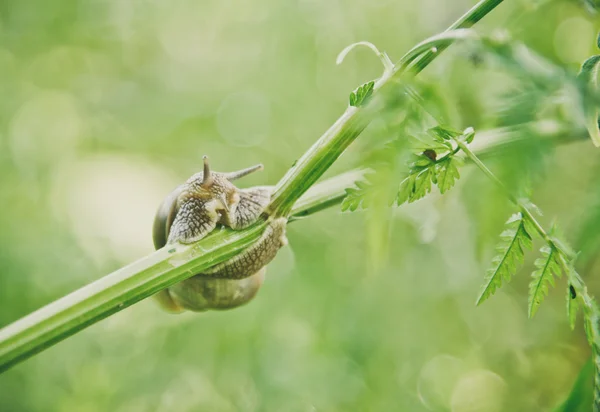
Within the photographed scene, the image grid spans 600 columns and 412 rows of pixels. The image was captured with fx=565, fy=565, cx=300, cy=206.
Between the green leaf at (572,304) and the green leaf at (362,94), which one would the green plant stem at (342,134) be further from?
the green leaf at (572,304)

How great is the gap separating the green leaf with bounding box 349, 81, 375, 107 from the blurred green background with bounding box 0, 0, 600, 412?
45.8 inches

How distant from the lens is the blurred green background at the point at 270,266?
7.38ft

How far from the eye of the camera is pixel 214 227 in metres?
0.81

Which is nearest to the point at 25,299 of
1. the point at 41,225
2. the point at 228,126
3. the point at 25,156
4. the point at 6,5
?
the point at 41,225

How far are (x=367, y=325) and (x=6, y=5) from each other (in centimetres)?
268

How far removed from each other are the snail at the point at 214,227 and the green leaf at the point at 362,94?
202 millimetres

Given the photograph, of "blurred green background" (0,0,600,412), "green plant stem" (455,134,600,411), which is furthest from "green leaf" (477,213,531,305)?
"blurred green background" (0,0,600,412)

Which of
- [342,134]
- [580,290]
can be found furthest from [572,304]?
[342,134]

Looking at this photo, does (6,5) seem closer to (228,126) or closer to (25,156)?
(25,156)

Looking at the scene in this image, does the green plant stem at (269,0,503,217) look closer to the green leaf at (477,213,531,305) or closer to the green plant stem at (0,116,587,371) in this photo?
the green plant stem at (0,116,587,371)

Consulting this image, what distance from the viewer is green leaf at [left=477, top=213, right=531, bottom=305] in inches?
26.3

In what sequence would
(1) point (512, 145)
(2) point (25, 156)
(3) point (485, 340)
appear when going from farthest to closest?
(2) point (25, 156), (3) point (485, 340), (1) point (512, 145)

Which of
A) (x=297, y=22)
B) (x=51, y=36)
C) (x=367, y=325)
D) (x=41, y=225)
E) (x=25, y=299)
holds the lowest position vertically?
(x=367, y=325)

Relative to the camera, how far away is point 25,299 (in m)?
2.53
